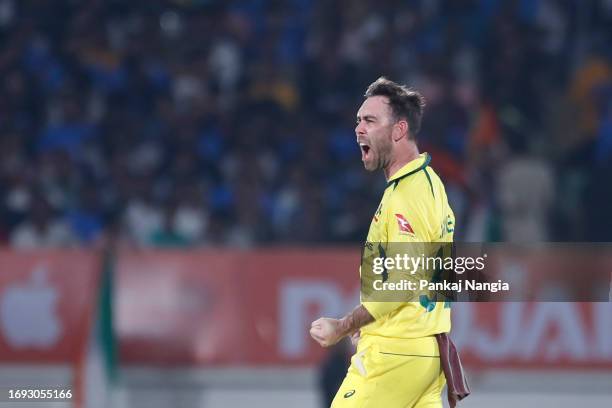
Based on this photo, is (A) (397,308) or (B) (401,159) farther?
(B) (401,159)

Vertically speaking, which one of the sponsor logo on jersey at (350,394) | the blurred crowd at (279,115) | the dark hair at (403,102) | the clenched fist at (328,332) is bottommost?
the sponsor logo on jersey at (350,394)

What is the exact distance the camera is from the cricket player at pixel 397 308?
17.4 ft

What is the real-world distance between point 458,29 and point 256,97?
243 centimetres

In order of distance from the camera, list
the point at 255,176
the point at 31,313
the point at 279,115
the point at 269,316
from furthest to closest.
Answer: the point at 279,115 < the point at 255,176 < the point at 269,316 < the point at 31,313

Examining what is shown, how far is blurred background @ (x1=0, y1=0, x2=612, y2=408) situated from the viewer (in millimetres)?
10516

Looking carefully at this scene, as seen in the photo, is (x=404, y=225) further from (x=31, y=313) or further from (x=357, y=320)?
(x=31, y=313)

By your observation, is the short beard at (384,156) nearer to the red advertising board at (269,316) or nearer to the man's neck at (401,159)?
the man's neck at (401,159)

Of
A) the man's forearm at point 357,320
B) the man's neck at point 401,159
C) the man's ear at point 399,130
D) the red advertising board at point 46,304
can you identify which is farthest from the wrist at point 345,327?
the red advertising board at point 46,304

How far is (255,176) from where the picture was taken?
41.7 feet

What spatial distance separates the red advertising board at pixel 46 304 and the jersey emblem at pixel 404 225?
5.70m

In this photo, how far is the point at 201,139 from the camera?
13195mm

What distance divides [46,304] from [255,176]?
3.08 m

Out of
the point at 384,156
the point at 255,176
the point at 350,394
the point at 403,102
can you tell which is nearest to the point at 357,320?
the point at 350,394

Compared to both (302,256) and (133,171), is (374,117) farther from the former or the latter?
(133,171)
